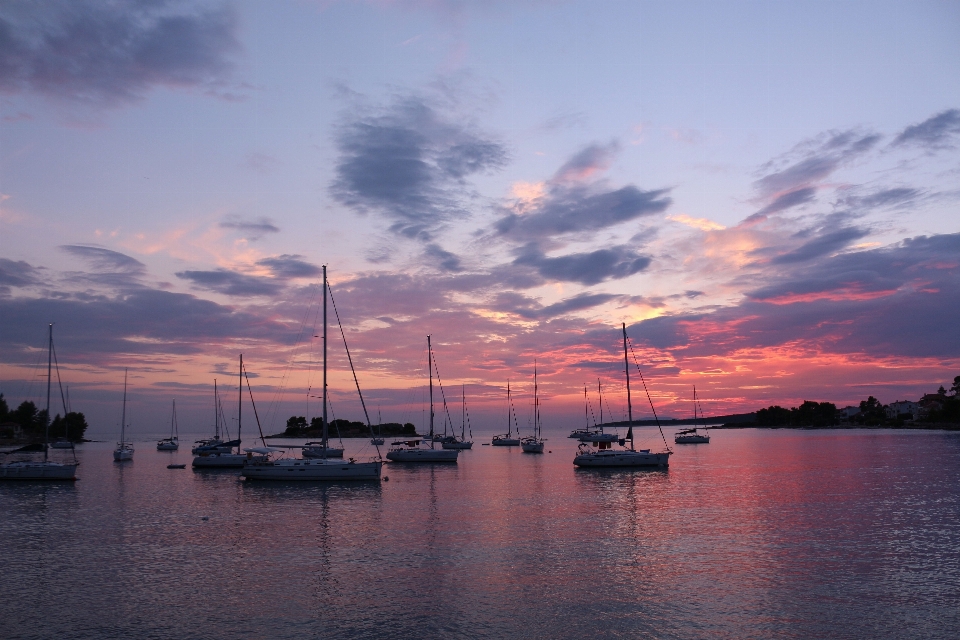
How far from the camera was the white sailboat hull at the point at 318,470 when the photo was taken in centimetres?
6041

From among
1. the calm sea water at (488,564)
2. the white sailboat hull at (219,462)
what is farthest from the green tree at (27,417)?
the calm sea water at (488,564)

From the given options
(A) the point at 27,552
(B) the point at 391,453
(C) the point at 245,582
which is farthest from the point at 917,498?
(B) the point at 391,453

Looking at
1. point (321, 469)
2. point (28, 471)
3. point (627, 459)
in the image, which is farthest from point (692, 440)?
point (28, 471)

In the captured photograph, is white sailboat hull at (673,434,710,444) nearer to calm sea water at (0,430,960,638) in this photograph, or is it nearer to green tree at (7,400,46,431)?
calm sea water at (0,430,960,638)

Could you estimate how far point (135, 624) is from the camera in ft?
66.6

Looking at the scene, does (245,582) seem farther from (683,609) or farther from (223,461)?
(223,461)

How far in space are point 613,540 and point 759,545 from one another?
21.4 ft

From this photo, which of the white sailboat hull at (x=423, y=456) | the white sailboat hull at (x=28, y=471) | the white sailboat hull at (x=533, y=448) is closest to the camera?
the white sailboat hull at (x=28, y=471)

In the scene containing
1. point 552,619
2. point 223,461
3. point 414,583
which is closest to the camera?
point 552,619

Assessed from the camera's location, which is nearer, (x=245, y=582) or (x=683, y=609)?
(x=683, y=609)

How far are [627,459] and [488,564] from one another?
174 ft

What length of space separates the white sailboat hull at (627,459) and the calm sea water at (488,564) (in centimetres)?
2311

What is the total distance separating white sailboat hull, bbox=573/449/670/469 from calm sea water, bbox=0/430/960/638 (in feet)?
75.8

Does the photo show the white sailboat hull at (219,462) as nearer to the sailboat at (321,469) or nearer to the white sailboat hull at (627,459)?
the sailboat at (321,469)
